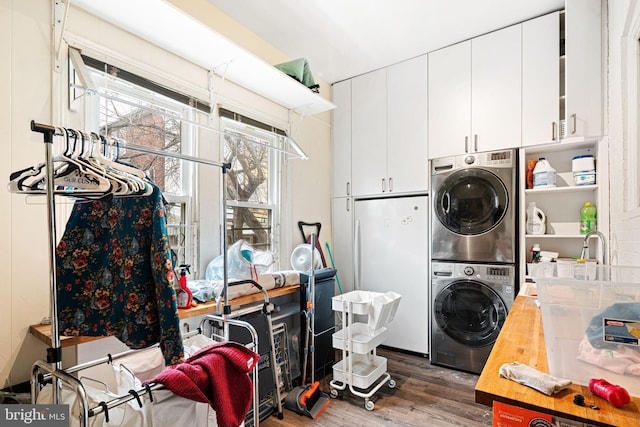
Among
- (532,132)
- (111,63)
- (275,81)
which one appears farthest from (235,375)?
(532,132)

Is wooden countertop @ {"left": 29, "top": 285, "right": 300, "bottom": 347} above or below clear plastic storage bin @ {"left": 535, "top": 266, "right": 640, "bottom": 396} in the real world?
below

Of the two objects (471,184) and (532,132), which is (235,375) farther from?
(532,132)

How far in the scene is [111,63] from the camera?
1.88 meters

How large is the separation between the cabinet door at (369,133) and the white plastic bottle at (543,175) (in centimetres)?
130

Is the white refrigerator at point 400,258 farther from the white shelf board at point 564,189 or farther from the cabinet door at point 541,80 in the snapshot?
the cabinet door at point 541,80

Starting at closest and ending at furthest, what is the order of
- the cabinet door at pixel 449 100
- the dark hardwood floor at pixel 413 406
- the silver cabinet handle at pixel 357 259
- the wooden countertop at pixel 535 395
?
the wooden countertop at pixel 535 395 → the dark hardwood floor at pixel 413 406 → the cabinet door at pixel 449 100 → the silver cabinet handle at pixel 357 259

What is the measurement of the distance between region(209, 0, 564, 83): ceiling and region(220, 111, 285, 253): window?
776mm

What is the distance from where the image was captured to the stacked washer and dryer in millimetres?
2771

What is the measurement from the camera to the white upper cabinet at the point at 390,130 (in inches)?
127

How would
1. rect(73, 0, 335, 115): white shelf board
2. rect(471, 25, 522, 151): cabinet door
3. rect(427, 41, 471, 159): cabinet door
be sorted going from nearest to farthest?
rect(73, 0, 335, 115): white shelf board
rect(471, 25, 522, 151): cabinet door
rect(427, 41, 471, 159): cabinet door

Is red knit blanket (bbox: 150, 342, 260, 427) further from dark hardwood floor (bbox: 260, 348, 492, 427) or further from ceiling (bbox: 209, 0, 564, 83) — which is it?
ceiling (bbox: 209, 0, 564, 83)

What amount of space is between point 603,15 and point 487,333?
2514mm

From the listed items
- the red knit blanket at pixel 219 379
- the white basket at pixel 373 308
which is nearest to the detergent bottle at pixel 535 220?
the white basket at pixel 373 308

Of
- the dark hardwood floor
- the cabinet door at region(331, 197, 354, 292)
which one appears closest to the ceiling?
the cabinet door at region(331, 197, 354, 292)
